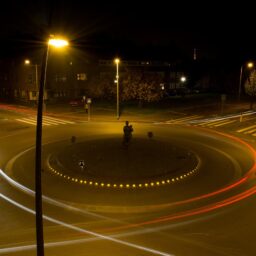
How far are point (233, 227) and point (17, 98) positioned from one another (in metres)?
54.8

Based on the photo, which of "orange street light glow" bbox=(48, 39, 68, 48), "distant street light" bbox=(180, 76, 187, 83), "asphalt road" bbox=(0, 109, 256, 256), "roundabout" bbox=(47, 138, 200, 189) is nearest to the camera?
"orange street light glow" bbox=(48, 39, 68, 48)

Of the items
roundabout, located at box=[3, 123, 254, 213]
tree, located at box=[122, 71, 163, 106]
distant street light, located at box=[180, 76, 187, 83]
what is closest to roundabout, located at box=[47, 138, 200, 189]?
roundabout, located at box=[3, 123, 254, 213]

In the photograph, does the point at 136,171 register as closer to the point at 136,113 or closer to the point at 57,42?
the point at 57,42

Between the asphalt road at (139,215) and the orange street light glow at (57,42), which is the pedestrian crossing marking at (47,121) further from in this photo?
the orange street light glow at (57,42)

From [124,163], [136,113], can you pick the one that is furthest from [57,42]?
[136,113]

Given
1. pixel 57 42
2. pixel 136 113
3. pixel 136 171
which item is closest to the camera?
pixel 57 42

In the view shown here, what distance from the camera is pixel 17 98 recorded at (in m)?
59.0

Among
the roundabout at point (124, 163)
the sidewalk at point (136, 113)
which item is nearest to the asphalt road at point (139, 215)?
the roundabout at point (124, 163)

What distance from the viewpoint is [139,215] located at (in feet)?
39.6

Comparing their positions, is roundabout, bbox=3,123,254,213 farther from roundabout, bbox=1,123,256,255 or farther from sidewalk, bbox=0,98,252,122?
sidewalk, bbox=0,98,252,122

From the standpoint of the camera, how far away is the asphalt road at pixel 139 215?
32.1ft

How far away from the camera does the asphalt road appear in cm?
977

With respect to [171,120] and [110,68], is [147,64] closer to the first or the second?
[110,68]

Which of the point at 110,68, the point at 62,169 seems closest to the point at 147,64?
the point at 110,68
